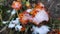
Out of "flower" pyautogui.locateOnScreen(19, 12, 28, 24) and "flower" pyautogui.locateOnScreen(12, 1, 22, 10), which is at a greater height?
"flower" pyautogui.locateOnScreen(12, 1, 22, 10)

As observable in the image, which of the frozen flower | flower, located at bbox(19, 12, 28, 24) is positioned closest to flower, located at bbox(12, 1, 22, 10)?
flower, located at bbox(19, 12, 28, 24)

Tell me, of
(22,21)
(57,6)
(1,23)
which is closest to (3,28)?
(1,23)

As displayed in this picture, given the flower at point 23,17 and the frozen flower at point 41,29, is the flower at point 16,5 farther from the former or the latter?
the frozen flower at point 41,29

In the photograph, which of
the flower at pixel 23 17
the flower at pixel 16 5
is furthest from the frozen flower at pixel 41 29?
the flower at pixel 16 5

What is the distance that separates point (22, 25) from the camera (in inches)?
45.4

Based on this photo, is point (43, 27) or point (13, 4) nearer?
point (43, 27)

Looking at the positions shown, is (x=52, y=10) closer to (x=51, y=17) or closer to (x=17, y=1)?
(x=51, y=17)

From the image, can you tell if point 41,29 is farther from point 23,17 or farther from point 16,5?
point 16,5

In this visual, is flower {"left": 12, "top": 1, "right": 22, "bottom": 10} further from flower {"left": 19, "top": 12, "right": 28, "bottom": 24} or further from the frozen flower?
the frozen flower

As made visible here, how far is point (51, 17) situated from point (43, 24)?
0.08 meters

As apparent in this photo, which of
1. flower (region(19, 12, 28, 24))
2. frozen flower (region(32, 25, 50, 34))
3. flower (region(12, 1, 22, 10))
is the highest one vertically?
flower (region(12, 1, 22, 10))

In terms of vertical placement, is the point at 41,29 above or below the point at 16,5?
below

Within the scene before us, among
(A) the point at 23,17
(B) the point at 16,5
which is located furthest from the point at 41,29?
(B) the point at 16,5

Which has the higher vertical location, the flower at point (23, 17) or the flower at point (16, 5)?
the flower at point (16, 5)
